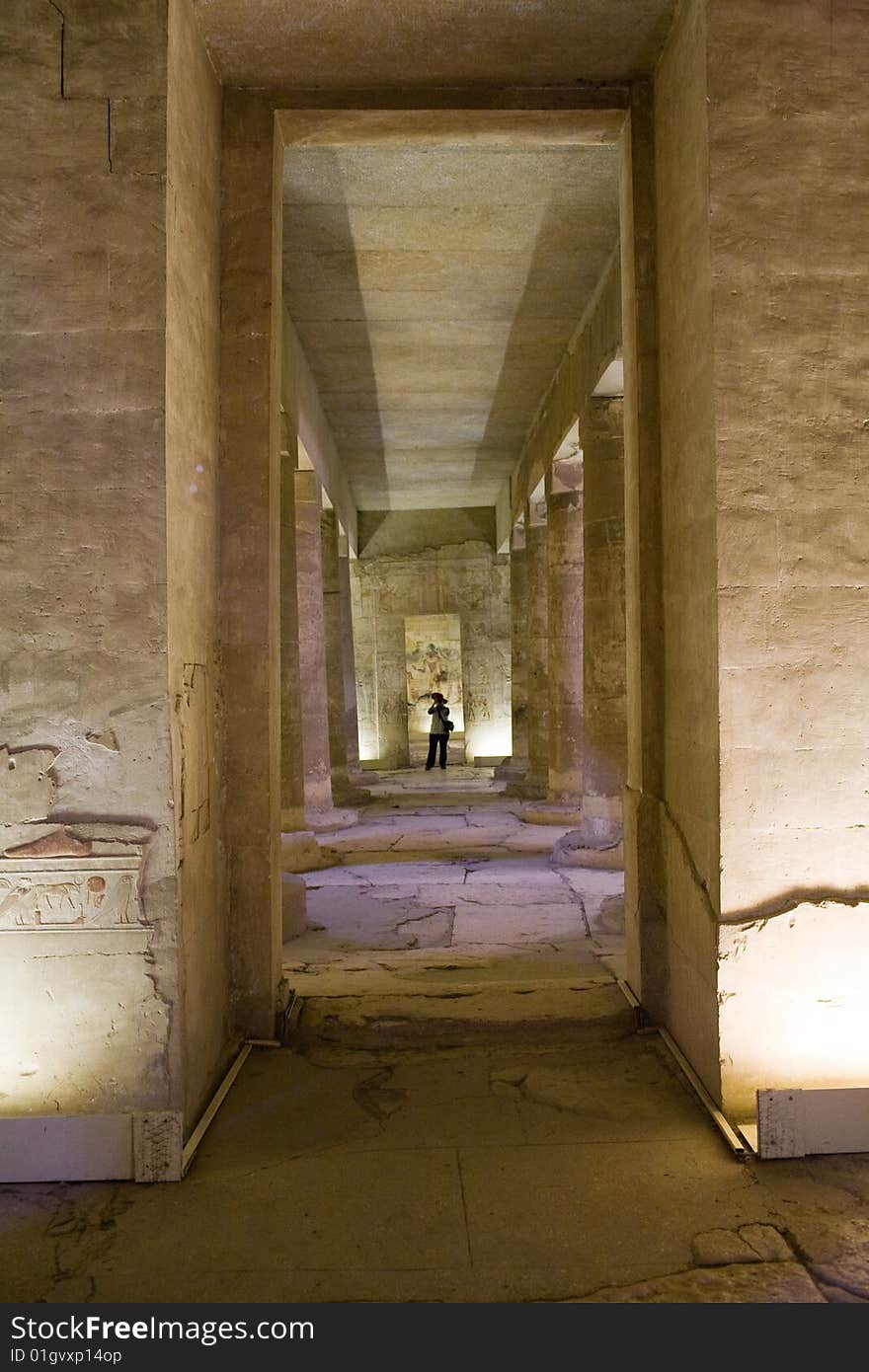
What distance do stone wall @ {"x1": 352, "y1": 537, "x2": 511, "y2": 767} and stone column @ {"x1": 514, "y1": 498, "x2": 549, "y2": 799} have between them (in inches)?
225

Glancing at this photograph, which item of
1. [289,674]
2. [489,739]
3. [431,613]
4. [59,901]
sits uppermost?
[431,613]

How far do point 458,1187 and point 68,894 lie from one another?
5.14 ft

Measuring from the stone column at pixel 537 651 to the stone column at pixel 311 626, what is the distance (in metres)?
3.14

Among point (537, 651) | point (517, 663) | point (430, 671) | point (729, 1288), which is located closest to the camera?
point (729, 1288)

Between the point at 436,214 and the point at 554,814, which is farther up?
the point at 436,214

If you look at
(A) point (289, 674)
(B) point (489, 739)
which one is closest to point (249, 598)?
(A) point (289, 674)

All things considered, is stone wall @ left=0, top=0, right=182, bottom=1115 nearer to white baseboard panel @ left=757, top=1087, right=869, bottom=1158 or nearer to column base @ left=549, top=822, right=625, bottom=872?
white baseboard panel @ left=757, top=1087, right=869, bottom=1158

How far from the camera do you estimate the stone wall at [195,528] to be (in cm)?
318

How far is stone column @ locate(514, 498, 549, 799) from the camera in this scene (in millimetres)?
11844

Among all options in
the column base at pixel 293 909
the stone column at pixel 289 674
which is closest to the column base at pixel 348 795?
the stone column at pixel 289 674

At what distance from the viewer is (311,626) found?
9.55m

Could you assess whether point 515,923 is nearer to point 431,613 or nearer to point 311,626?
point 311,626

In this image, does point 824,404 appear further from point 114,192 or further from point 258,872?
point 258,872

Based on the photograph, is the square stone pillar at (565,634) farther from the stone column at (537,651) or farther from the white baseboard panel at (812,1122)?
the white baseboard panel at (812,1122)
